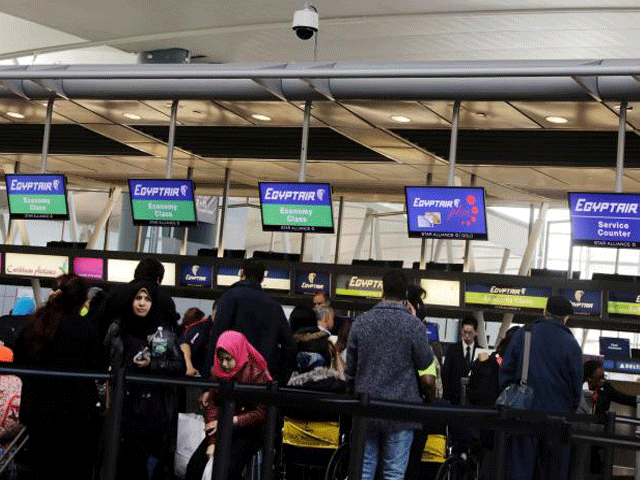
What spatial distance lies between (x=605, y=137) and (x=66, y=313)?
9.08 meters

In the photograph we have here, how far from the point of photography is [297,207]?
1386 cm

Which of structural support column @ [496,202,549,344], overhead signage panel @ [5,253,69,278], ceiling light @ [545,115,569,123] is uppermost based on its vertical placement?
ceiling light @ [545,115,569,123]

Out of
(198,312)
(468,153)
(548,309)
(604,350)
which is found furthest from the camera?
(604,350)

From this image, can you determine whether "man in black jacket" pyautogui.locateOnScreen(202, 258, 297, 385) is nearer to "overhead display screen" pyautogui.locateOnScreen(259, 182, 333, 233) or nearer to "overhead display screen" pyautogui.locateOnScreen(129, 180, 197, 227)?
"overhead display screen" pyautogui.locateOnScreen(259, 182, 333, 233)

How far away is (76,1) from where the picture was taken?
1725 cm

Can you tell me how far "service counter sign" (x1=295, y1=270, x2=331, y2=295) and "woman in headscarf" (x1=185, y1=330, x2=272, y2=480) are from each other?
10991 millimetres

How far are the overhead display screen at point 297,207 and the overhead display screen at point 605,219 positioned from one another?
2942mm

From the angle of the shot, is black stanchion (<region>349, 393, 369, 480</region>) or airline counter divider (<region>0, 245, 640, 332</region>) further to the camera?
airline counter divider (<region>0, 245, 640, 332</region>)

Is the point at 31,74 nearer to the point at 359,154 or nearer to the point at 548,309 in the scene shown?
the point at 359,154

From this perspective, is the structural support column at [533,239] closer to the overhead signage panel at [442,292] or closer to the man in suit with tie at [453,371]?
the overhead signage panel at [442,292]

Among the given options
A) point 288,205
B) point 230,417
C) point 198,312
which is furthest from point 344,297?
point 230,417

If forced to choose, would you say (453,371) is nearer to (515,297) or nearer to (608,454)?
(608,454)

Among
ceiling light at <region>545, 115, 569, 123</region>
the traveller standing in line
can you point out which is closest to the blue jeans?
the traveller standing in line

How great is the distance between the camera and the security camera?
13531 millimetres
